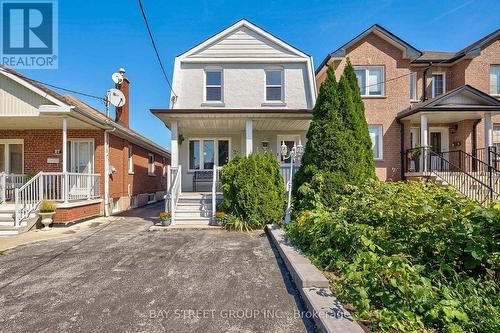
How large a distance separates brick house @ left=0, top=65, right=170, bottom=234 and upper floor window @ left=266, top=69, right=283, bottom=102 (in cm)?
712

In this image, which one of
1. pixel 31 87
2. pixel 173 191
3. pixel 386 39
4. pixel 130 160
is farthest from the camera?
pixel 130 160

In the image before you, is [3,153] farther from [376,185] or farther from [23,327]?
[376,185]

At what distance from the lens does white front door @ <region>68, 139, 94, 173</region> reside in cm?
1068

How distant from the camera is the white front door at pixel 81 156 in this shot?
1068 cm

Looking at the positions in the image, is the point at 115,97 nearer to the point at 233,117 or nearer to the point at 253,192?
the point at 233,117

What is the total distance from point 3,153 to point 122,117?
5.43m

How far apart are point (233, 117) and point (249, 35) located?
5.16 m

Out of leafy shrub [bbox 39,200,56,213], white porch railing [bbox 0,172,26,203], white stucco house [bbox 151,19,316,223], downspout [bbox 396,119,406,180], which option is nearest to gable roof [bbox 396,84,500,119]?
downspout [bbox 396,119,406,180]

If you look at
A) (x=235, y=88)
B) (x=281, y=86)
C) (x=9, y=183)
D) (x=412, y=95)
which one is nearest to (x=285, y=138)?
(x=281, y=86)

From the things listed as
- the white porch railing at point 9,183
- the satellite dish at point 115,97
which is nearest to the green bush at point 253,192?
the white porch railing at point 9,183

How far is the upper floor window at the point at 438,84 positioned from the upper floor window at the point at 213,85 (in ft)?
36.1

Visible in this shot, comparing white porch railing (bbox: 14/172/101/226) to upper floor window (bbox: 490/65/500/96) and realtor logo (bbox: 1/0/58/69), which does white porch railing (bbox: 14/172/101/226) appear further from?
upper floor window (bbox: 490/65/500/96)

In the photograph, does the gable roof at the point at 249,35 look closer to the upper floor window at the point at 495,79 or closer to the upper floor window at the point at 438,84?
the upper floor window at the point at 438,84

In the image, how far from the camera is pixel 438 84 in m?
12.8
